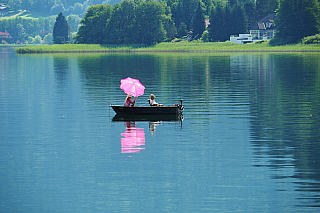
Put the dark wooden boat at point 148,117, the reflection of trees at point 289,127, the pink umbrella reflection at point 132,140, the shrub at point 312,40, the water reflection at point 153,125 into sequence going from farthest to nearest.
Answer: the shrub at point 312,40, the dark wooden boat at point 148,117, the water reflection at point 153,125, the pink umbrella reflection at point 132,140, the reflection of trees at point 289,127

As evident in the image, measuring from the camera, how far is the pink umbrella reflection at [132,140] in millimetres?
29019

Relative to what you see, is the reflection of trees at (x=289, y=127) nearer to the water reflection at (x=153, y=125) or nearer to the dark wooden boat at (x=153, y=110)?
the dark wooden boat at (x=153, y=110)

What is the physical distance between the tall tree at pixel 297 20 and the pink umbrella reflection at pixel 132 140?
164 meters

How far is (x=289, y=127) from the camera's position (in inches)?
1383

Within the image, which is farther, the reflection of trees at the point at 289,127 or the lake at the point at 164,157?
the reflection of trees at the point at 289,127

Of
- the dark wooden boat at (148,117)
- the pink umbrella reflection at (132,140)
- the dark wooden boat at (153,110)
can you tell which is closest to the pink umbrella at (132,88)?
the dark wooden boat at (153,110)

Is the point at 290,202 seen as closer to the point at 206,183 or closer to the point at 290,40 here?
the point at 206,183

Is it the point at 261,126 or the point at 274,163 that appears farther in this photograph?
the point at 261,126

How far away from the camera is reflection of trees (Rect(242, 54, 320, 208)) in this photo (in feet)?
82.8

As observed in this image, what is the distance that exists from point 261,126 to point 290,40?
162m

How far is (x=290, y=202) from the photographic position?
2030 centimetres

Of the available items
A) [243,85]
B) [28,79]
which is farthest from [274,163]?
[28,79]

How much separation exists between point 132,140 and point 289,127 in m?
10.5

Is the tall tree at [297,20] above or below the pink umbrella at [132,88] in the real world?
above
